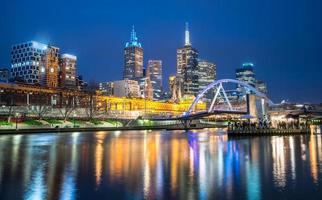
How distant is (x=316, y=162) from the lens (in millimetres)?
25969

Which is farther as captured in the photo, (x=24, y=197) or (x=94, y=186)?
(x=94, y=186)

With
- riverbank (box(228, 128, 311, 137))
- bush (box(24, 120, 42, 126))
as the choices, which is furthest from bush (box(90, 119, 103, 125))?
riverbank (box(228, 128, 311, 137))

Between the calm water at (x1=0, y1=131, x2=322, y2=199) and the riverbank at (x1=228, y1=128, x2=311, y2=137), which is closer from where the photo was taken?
the calm water at (x1=0, y1=131, x2=322, y2=199)

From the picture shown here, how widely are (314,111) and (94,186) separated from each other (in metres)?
113

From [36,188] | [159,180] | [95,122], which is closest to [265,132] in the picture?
[159,180]

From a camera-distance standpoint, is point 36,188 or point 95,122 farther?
point 95,122

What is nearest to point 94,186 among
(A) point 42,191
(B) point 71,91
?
(A) point 42,191

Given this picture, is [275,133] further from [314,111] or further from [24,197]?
[24,197]

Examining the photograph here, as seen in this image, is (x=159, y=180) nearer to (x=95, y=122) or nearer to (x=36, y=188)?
(x=36, y=188)

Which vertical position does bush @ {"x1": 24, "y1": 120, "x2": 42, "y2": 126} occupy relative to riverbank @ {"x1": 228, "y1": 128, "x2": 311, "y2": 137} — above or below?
above

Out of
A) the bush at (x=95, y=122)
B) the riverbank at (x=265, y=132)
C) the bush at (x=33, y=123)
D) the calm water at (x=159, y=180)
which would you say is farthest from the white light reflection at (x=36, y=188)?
the bush at (x=95, y=122)

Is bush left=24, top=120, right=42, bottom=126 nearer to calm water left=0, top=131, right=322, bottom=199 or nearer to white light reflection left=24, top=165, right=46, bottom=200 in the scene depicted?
calm water left=0, top=131, right=322, bottom=199

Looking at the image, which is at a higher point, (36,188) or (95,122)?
(95,122)

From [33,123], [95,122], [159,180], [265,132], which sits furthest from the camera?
[95,122]
